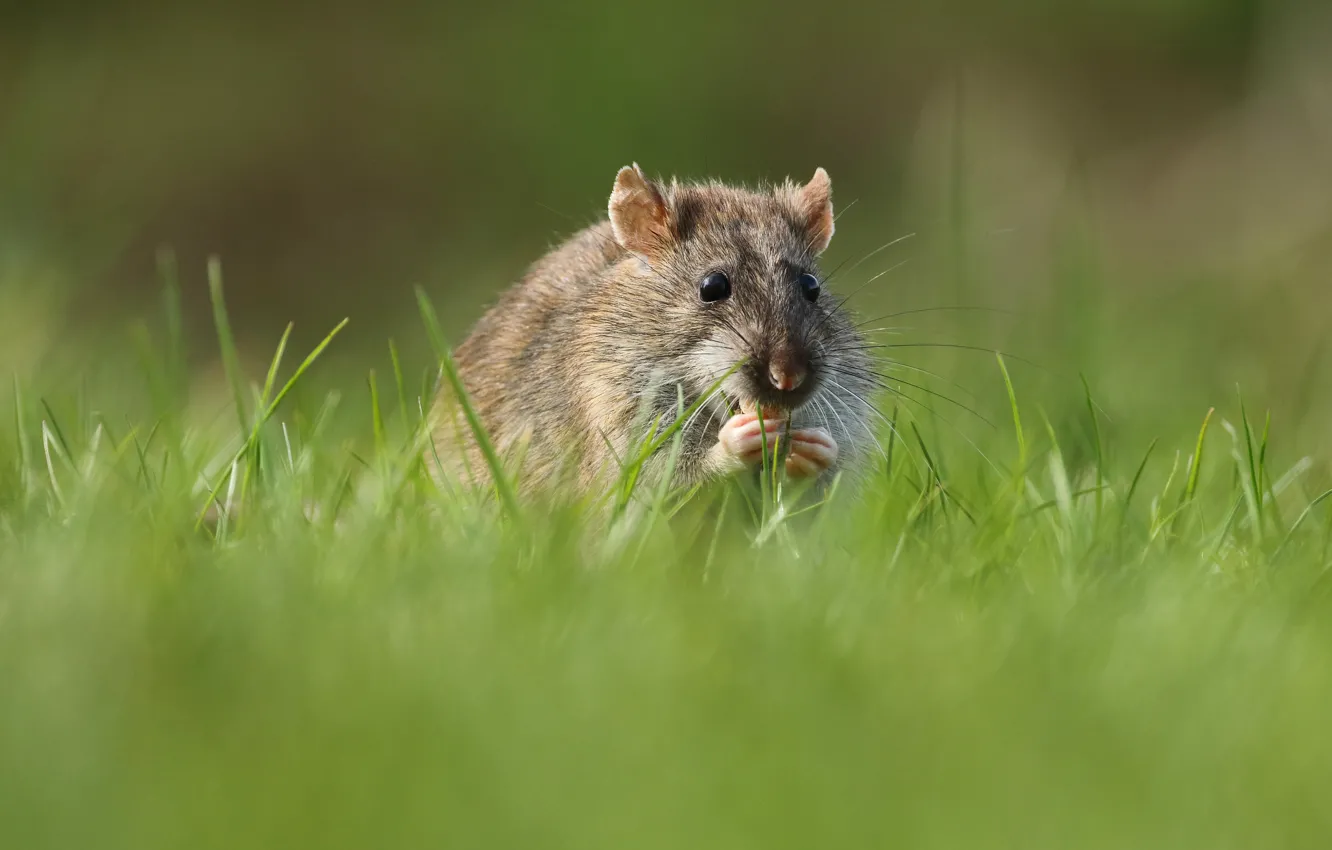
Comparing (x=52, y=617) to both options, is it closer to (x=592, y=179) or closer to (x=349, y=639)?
(x=349, y=639)

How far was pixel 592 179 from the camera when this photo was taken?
12.4m

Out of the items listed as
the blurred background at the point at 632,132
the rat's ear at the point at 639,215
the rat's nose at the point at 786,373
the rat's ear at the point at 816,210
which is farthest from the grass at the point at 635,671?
the blurred background at the point at 632,132

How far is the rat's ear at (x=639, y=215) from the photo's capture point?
4.72 m

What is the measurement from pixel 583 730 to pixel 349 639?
0.50 m

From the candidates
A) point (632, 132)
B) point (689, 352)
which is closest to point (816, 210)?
point (689, 352)

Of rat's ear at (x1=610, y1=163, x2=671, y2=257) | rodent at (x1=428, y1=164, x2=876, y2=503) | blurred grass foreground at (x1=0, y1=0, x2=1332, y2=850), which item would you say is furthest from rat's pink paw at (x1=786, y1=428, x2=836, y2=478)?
rat's ear at (x1=610, y1=163, x2=671, y2=257)

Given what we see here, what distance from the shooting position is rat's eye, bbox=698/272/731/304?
457 centimetres

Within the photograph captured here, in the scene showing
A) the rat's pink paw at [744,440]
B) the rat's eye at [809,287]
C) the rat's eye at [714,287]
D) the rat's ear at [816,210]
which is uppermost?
the rat's ear at [816,210]

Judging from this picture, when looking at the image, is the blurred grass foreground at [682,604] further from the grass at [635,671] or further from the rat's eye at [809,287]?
the rat's eye at [809,287]

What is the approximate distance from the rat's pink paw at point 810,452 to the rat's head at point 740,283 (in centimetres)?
14

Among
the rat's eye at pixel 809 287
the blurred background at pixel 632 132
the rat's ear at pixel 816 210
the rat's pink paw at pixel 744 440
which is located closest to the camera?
the rat's pink paw at pixel 744 440

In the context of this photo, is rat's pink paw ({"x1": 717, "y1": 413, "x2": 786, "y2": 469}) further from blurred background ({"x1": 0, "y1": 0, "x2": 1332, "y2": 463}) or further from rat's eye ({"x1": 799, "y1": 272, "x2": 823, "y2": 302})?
blurred background ({"x1": 0, "y1": 0, "x2": 1332, "y2": 463})

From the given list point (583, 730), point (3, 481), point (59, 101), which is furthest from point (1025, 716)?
point (59, 101)

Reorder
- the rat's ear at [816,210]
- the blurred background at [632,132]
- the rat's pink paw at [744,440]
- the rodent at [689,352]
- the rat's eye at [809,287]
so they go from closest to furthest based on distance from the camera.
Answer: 1. the rat's pink paw at [744,440]
2. the rodent at [689,352]
3. the rat's eye at [809,287]
4. the rat's ear at [816,210]
5. the blurred background at [632,132]
